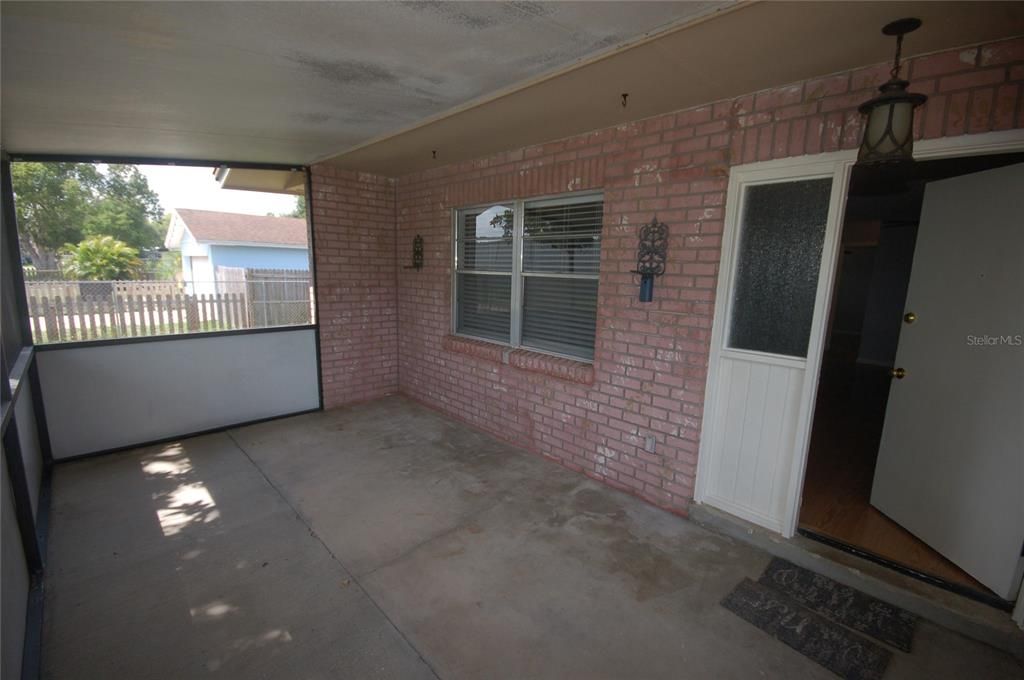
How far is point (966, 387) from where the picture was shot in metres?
2.25

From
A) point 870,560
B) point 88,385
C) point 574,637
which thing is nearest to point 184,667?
point 574,637

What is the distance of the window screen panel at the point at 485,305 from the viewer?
4.12 m

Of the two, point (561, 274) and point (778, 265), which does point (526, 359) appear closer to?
point (561, 274)

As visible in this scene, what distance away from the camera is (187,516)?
2.79 metres

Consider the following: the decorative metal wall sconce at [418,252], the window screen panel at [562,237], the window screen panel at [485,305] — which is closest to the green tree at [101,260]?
the decorative metal wall sconce at [418,252]

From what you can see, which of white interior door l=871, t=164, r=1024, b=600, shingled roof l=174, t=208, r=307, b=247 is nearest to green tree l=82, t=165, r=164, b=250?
shingled roof l=174, t=208, r=307, b=247

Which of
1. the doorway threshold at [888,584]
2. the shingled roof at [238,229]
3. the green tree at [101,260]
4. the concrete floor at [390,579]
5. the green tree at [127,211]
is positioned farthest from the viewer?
the green tree at [127,211]

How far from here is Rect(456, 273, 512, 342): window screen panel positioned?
162 inches

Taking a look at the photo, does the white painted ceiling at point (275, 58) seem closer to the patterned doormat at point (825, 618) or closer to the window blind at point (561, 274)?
the window blind at point (561, 274)

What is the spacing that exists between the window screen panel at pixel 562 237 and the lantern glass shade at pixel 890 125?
1.67m

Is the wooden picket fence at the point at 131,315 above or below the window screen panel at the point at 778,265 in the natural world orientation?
below

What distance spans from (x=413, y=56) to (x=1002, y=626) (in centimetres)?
360

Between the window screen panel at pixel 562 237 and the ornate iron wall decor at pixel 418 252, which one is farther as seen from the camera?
the ornate iron wall decor at pixel 418 252

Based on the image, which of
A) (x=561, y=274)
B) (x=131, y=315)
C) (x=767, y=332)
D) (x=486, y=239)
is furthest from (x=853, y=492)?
(x=131, y=315)
